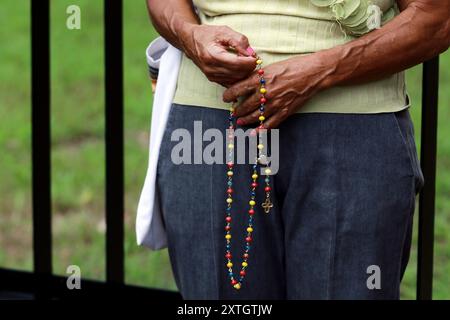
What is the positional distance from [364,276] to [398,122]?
306 millimetres

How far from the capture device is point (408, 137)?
1.91m

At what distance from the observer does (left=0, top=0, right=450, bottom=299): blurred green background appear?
3.66 meters

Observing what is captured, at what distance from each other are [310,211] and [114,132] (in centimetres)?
94

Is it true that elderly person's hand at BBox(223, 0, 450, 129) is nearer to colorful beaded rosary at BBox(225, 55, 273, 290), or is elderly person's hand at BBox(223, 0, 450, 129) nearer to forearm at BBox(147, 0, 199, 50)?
colorful beaded rosary at BBox(225, 55, 273, 290)

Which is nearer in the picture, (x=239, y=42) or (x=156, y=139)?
(x=239, y=42)

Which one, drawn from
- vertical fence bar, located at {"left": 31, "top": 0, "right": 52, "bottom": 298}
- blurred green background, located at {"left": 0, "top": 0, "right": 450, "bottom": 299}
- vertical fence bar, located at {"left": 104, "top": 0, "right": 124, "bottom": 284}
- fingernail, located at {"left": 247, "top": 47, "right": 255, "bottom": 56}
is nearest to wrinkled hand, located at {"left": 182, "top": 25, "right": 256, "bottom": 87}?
fingernail, located at {"left": 247, "top": 47, "right": 255, "bottom": 56}

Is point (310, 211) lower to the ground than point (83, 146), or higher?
lower

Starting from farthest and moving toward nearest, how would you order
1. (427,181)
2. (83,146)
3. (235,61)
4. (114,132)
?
(83,146) < (114,132) < (427,181) < (235,61)

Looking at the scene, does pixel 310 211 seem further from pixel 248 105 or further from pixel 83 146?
pixel 83 146

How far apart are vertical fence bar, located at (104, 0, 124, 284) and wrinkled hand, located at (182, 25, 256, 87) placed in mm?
780


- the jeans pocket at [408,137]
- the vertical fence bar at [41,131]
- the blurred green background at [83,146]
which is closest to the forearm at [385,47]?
the jeans pocket at [408,137]

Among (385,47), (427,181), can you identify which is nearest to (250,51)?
(385,47)
